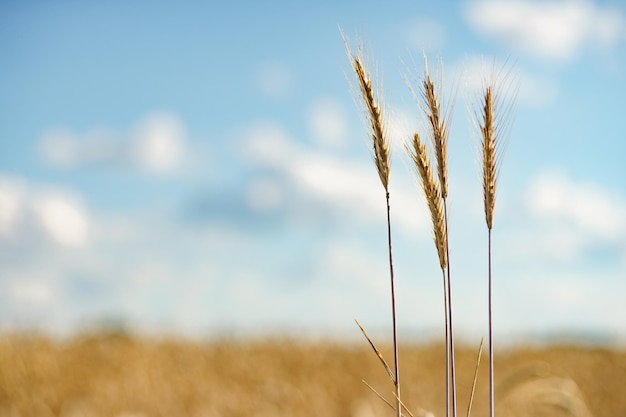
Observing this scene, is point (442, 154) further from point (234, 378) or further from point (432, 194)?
point (234, 378)

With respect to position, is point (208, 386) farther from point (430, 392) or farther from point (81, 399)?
point (430, 392)

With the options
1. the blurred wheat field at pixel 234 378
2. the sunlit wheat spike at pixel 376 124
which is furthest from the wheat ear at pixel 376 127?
the blurred wheat field at pixel 234 378

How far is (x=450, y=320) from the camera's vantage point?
4.50 feet

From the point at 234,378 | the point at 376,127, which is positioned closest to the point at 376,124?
the point at 376,127

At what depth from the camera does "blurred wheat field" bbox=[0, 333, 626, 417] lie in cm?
477

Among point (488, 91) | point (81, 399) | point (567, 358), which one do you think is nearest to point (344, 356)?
point (567, 358)

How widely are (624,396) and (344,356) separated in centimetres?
271

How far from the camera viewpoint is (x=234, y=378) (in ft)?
20.2

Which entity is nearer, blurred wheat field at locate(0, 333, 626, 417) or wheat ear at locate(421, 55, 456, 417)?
wheat ear at locate(421, 55, 456, 417)

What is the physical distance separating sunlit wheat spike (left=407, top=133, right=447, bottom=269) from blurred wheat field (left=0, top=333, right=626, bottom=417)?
1296 millimetres

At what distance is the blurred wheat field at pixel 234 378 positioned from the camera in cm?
477

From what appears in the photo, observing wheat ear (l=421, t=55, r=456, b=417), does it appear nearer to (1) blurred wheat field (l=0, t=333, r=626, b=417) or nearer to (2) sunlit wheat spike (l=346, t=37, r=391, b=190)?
(2) sunlit wheat spike (l=346, t=37, r=391, b=190)

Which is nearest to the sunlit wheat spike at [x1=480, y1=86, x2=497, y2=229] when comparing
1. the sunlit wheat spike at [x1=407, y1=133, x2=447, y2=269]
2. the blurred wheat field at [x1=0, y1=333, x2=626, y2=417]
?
the sunlit wheat spike at [x1=407, y1=133, x2=447, y2=269]

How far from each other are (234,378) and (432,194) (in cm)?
494
